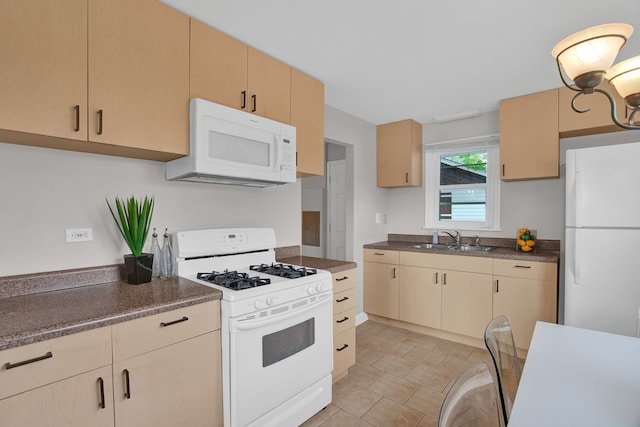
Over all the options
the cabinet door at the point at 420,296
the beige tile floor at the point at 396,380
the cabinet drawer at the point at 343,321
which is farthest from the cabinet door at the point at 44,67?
the cabinet door at the point at 420,296

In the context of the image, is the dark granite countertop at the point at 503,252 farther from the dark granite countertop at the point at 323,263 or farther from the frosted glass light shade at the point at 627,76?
the frosted glass light shade at the point at 627,76

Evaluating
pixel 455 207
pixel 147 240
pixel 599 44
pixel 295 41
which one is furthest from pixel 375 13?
pixel 455 207

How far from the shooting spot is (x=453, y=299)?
3191mm

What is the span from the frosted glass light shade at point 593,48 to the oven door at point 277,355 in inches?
65.1

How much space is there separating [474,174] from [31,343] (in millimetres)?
3958

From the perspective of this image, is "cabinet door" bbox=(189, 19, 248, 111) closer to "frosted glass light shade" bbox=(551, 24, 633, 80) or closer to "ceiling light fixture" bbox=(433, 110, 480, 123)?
"frosted glass light shade" bbox=(551, 24, 633, 80)

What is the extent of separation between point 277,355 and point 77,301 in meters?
1.01

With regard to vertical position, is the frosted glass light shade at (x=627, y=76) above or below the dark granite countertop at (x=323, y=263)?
above

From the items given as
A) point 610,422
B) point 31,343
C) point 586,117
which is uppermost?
point 586,117

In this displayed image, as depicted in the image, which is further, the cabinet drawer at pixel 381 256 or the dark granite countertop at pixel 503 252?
the cabinet drawer at pixel 381 256

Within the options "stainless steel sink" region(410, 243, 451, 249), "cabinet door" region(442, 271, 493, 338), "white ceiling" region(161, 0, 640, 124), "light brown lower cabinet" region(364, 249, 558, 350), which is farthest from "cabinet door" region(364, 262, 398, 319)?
"white ceiling" region(161, 0, 640, 124)

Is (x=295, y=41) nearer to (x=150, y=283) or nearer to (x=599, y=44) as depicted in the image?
(x=599, y=44)

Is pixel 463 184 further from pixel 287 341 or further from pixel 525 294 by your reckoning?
pixel 287 341

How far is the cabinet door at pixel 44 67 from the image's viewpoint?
126cm
